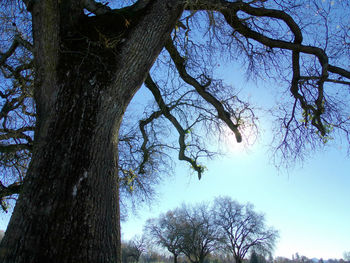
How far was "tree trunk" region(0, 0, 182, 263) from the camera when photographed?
1.76 metres

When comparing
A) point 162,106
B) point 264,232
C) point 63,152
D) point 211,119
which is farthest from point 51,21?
point 264,232

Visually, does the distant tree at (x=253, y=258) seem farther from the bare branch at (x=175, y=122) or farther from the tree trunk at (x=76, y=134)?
the tree trunk at (x=76, y=134)

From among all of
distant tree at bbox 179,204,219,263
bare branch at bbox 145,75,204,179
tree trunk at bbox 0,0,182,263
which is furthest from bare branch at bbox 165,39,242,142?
distant tree at bbox 179,204,219,263

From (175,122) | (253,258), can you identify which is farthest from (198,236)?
(175,122)

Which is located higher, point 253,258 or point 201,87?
point 201,87

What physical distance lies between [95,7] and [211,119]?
411 centimetres

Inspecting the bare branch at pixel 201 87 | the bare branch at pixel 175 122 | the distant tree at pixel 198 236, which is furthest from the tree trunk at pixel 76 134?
the distant tree at pixel 198 236

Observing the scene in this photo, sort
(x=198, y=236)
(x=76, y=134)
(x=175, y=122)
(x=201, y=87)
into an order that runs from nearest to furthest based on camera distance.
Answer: (x=76, y=134)
(x=201, y=87)
(x=175, y=122)
(x=198, y=236)

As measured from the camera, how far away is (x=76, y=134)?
2.13 metres

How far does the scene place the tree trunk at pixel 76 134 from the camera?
→ 5.79 ft

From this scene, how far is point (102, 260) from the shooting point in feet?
5.83

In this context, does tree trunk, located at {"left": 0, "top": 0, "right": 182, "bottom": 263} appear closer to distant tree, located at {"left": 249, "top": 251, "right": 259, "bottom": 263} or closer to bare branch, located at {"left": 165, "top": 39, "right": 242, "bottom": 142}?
bare branch, located at {"left": 165, "top": 39, "right": 242, "bottom": 142}

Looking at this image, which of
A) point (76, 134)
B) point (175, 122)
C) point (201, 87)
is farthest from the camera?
point (175, 122)

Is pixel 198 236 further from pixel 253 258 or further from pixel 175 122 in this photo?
pixel 175 122
